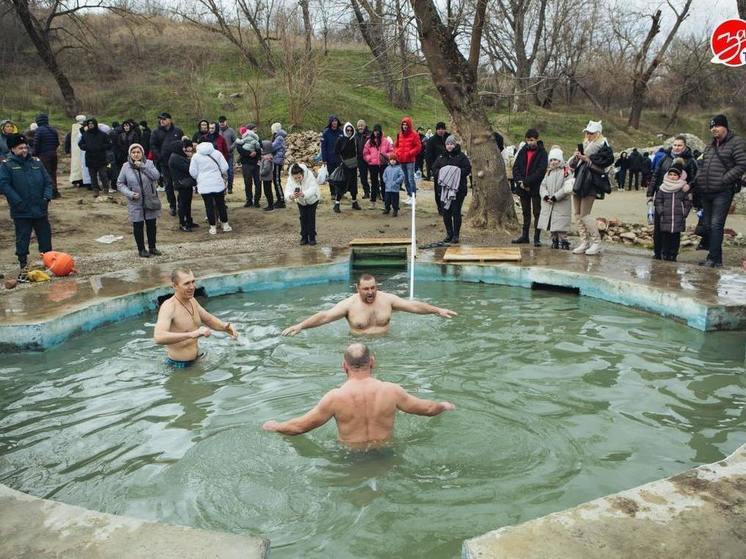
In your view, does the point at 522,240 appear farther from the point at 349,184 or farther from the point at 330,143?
the point at 330,143

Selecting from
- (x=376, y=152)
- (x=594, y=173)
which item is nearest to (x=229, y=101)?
(x=376, y=152)

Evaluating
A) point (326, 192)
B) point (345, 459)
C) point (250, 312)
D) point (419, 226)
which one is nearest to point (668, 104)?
point (326, 192)

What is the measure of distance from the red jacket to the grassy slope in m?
10.1

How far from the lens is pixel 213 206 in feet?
44.7

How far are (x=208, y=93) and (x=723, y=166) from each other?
24686 mm

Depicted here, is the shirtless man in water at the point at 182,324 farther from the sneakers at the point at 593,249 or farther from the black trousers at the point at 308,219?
the sneakers at the point at 593,249

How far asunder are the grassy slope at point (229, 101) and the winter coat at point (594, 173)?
14.7 metres

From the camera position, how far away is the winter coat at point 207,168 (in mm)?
12555

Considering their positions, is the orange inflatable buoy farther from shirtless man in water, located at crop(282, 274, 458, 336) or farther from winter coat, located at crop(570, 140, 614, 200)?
winter coat, located at crop(570, 140, 614, 200)

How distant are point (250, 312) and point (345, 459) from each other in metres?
4.58

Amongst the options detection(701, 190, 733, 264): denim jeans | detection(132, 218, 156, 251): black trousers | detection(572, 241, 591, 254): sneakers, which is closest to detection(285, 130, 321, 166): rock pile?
detection(132, 218, 156, 251): black trousers

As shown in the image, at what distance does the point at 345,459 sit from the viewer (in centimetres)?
481

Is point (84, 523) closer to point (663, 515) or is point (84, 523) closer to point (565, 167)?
point (663, 515)

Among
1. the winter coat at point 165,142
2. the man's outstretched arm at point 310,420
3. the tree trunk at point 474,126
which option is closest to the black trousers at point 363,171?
the tree trunk at point 474,126
